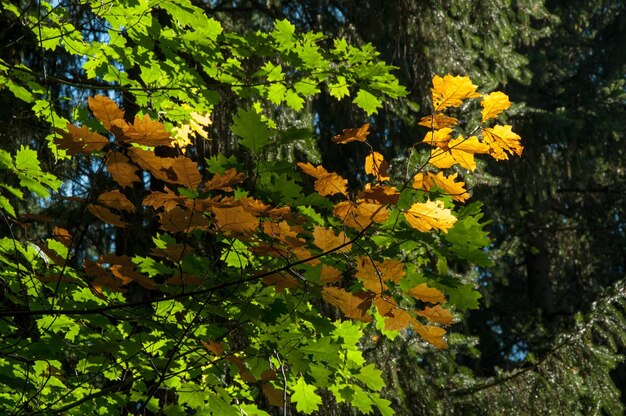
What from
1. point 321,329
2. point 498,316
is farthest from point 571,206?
point 321,329

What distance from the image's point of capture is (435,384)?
5.51 m

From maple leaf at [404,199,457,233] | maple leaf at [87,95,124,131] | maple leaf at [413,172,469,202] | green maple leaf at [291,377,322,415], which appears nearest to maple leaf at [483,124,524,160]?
maple leaf at [413,172,469,202]

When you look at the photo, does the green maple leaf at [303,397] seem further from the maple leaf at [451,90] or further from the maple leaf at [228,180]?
the maple leaf at [451,90]

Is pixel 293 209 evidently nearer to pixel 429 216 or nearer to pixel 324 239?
pixel 324 239

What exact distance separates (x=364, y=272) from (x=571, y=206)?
11.3 m

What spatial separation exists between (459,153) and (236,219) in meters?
0.48

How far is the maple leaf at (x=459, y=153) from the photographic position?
156 centimetres

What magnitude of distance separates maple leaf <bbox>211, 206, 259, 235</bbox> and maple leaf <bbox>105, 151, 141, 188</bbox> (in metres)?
0.18

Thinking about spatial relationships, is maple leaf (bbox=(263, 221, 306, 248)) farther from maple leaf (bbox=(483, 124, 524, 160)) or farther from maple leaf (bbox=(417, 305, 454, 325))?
maple leaf (bbox=(483, 124, 524, 160))

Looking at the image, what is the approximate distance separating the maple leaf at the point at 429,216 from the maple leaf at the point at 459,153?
0.41ft

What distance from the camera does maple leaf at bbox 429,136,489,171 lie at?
1.56 meters

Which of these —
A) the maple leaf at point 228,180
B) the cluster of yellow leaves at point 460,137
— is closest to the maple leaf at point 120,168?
the maple leaf at point 228,180

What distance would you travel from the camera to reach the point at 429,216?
1.50m

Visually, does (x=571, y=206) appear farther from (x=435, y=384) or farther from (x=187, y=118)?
(x=187, y=118)
